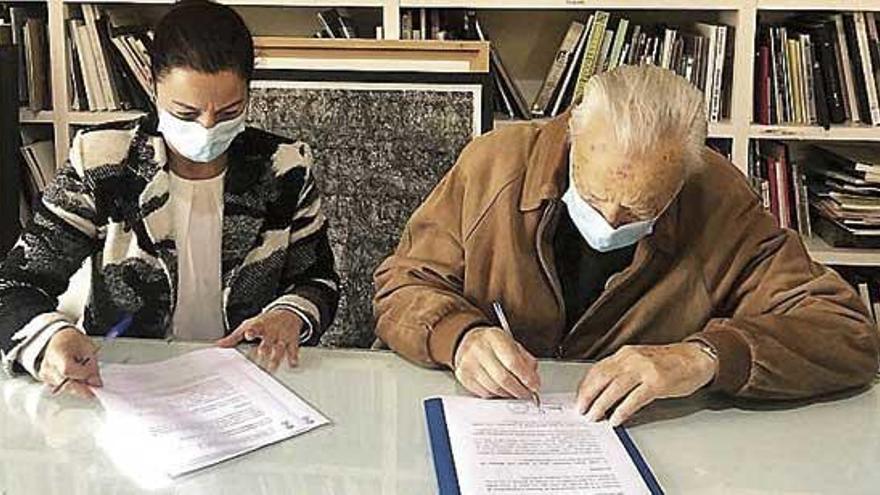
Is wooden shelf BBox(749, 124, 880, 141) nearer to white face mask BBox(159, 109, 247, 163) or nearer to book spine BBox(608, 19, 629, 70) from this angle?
book spine BBox(608, 19, 629, 70)

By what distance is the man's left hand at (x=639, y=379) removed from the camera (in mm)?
1258

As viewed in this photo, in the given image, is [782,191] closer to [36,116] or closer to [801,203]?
[801,203]

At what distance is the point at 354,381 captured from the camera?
1379 mm

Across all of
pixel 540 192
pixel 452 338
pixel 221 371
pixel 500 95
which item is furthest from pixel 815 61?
pixel 221 371

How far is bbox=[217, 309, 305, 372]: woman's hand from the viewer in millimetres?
1442

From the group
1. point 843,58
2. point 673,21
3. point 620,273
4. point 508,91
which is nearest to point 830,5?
point 843,58

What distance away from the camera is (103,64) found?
9.43 feet

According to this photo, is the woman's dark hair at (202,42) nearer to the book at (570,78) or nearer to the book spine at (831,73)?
the book at (570,78)

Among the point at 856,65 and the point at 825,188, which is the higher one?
the point at 856,65

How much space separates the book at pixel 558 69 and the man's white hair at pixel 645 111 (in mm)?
1453

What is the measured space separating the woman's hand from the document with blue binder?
0.24 m

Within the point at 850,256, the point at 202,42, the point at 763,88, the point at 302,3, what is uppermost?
the point at 202,42

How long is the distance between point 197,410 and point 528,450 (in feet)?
1.24

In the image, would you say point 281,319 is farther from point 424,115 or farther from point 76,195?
point 424,115
